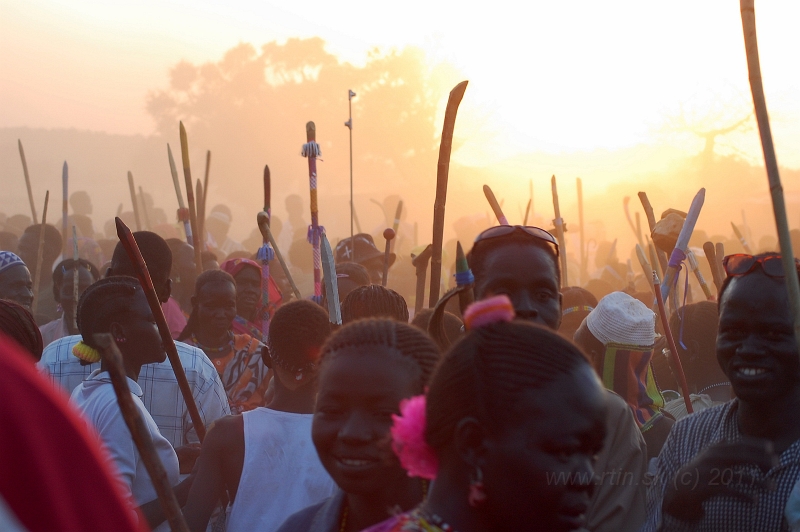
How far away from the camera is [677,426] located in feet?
9.10

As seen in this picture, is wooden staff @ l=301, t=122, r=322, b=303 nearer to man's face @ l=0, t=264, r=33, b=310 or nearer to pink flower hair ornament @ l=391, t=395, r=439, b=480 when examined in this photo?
man's face @ l=0, t=264, r=33, b=310

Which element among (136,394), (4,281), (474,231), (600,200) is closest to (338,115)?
(600,200)

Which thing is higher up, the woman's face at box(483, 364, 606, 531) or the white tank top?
the woman's face at box(483, 364, 606, 531)

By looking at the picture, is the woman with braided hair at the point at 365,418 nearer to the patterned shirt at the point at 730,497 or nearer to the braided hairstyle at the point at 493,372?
the braided hairstyle at the point at 493,372

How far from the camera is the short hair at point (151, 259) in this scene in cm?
498

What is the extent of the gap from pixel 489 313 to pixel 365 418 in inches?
26.1

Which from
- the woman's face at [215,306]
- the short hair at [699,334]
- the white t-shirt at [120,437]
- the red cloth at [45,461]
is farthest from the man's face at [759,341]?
the woman's face at [215,306]

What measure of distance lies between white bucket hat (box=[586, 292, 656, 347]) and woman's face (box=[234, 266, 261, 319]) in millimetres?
3216

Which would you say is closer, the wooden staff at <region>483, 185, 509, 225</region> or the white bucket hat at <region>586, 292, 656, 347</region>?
the white bucket hat at <region>586, 292, 656, 347</region>

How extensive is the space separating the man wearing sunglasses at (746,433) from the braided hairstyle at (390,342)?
89cm

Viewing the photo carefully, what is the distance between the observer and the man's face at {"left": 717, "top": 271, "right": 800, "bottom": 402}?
2.46 m

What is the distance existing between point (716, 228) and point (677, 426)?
3099cm

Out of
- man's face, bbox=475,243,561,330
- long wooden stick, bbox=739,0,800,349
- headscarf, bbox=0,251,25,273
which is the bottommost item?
headscarf, bbox=0,251,25,273

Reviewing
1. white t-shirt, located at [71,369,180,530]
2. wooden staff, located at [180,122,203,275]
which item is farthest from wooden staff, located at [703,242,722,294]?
wooden staff, located at [180,122,203,275]
